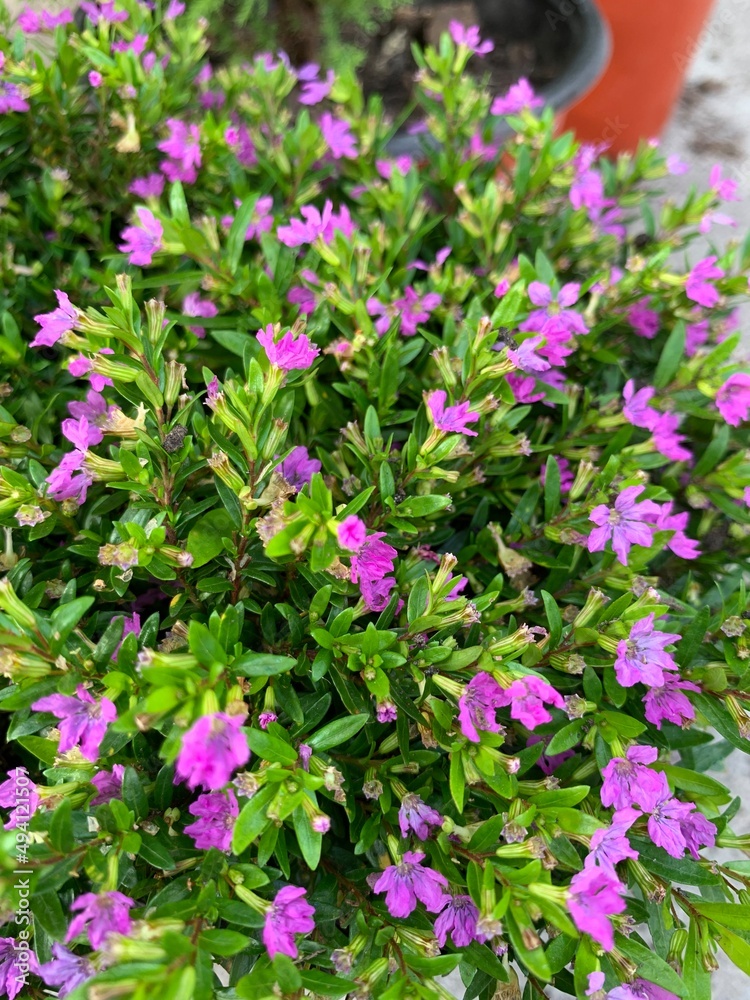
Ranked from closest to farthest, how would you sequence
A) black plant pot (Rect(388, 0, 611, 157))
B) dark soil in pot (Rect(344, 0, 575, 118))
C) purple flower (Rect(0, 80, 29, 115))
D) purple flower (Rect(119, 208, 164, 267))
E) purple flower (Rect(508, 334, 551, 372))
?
purple flower (Rect(508, 334, 551, 372)) < purple flower (Rect(119, 208, 164, 267)) < purple flower (Rect(0, 80, 29, 115)) < black plant pot (Rect(388, 0, 611, 157)) < dark soil in pot (Rect(344, 0, 575, 118))

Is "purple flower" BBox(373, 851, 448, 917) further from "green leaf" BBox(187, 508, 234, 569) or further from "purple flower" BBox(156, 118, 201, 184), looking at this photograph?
"purple flower" BBox(156, 118, 201, 184)

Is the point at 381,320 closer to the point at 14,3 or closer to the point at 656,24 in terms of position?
the point at 656,24

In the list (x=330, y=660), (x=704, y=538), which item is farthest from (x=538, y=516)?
(x=330, y=660)

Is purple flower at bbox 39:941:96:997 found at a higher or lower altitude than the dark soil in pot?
lower

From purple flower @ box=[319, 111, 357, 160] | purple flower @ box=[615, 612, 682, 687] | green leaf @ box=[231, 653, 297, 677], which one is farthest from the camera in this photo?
purple flower @ box=[319, 111, 357, 160]

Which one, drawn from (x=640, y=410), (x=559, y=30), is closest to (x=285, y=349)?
(x=640, y=410)

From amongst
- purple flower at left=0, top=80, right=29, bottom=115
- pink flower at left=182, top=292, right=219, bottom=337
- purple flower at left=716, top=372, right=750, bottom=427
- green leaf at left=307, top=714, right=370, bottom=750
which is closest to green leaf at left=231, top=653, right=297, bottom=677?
green leaf at left=307, top=714, right=370, bottom=750

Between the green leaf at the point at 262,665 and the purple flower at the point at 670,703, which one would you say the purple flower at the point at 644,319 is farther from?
the green leaf at the point at 262,665
